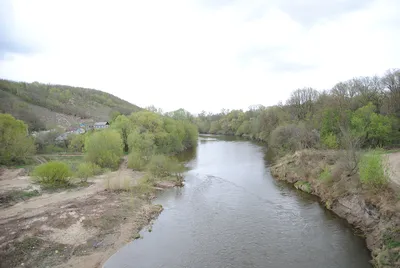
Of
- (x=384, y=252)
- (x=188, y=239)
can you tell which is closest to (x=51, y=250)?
(x=188, y=239)

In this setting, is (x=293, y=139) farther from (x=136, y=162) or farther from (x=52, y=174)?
(x=52, y=174)

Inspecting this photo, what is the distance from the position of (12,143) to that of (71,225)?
28517 mm

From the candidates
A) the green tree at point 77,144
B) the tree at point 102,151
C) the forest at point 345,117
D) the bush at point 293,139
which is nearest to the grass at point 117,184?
the tree at point 102,151

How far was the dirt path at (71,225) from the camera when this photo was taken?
647 inches

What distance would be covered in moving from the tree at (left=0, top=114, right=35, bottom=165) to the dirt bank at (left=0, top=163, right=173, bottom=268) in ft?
45.3

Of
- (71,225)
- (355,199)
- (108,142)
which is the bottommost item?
(71,225)

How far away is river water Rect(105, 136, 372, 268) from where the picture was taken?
A: 15.9m

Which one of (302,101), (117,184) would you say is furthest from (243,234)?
(302,101)

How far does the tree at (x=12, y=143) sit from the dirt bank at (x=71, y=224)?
1382 cm

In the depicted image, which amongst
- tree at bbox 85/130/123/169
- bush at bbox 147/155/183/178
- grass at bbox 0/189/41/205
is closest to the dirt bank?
grass at bbox 0/189/41/205

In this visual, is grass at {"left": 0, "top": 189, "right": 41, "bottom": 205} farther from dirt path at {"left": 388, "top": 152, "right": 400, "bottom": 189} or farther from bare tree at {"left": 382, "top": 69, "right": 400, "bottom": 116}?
bare tree at {"left": 382, "top": 69, "right": 400, "bottom": 116}

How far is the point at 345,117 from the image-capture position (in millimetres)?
37344

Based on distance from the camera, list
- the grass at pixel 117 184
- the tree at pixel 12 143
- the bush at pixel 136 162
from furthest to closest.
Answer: the tree at pixel 12 143 < the bush at pixel 136 162 < the grass at pixel 117 184

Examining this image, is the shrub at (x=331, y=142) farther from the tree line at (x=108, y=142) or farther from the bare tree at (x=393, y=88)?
the tree line at (x=108, y=142)
